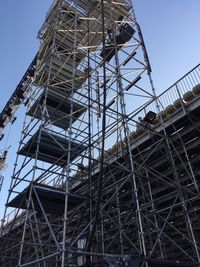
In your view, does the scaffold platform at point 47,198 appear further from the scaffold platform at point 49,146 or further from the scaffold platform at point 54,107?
the scaffold platform at point 54,107

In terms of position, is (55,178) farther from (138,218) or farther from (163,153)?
(138,218)

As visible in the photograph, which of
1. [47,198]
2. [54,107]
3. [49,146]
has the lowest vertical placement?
[47,198]

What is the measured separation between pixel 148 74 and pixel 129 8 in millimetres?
5636

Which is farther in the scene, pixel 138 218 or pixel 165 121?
pixel 165 121

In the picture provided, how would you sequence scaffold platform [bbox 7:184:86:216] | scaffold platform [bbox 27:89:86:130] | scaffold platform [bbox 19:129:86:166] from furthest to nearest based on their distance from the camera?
1. scaffold platform [bbox 27:89:86:130]
2. scaffold platform [bbox 19:129:86:166]
3. scaffold platform [bbox 7:184:86:216]

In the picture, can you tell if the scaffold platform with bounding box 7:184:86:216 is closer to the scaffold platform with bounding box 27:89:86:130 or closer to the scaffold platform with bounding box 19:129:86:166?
the scaffold platform with bounding box 19:129:86:166

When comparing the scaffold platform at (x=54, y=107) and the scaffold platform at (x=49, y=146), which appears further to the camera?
the scaffold platform at (x=54, y=107)

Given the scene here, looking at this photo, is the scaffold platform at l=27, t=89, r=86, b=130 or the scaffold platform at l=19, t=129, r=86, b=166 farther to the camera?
the scaffold platform at l=27, t=89, r=86, b=130

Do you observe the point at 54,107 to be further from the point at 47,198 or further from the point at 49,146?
the point at 47,198

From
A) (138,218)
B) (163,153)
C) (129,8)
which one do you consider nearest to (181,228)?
(163,153)

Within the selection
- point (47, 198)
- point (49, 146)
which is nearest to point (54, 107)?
point (49, 146)

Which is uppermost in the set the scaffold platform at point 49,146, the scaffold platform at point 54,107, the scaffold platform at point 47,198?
the scaffold platform at point 54,107

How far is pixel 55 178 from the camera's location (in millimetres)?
12984

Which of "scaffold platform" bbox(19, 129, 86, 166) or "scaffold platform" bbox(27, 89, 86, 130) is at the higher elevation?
"scaffold platform" bbox(27, 89, 86, 130)
